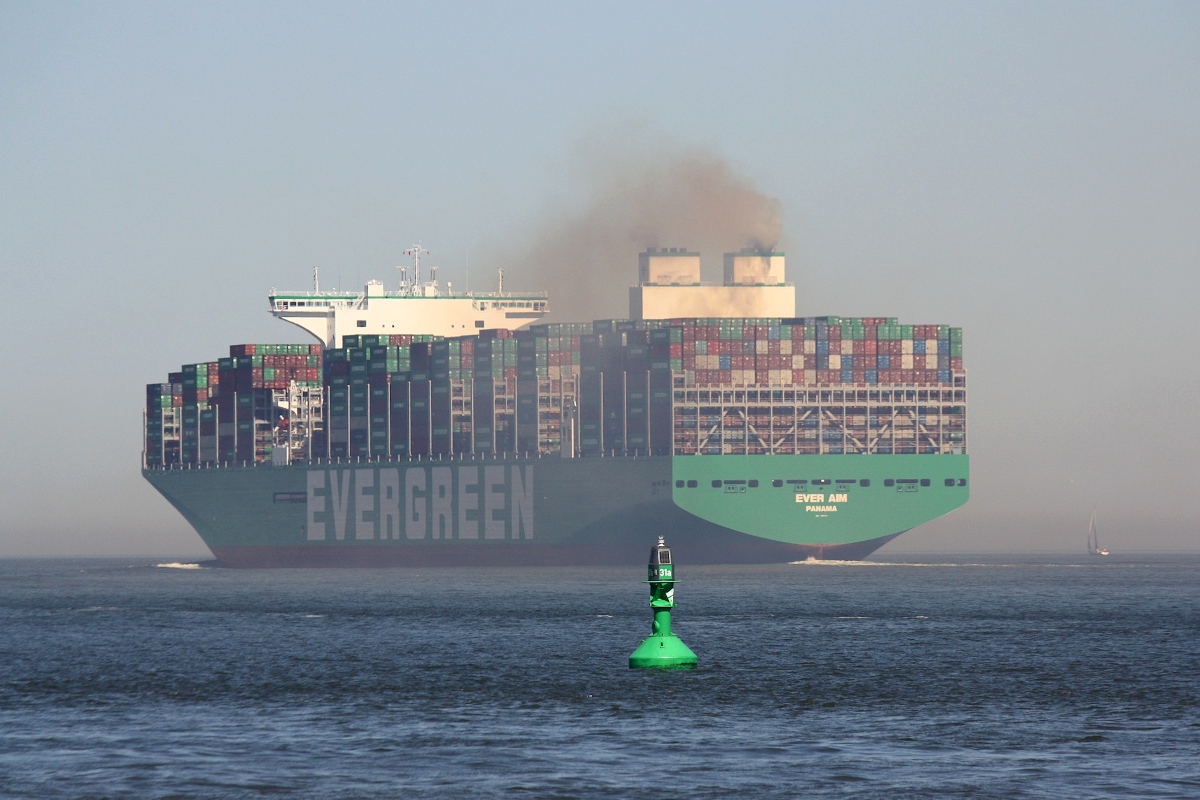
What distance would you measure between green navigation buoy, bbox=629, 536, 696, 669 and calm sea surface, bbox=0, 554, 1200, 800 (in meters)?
0.55

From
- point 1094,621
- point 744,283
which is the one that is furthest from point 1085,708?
point 744,283

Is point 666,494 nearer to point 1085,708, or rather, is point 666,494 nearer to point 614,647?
point 614,647

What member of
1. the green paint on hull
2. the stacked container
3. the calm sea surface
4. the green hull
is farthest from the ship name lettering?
the calm sea surface

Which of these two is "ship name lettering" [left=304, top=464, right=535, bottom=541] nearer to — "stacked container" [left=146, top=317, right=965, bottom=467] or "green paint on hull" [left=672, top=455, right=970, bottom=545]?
"stacked container" [left=146, top=317, right=965, bottom=467]

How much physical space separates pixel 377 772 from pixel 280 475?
78.4 metres

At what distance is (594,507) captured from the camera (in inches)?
3258

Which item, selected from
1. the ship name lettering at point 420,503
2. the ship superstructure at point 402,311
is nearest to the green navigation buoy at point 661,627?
the ship name lettering at point 420,503

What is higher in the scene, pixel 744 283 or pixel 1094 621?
pixel 744 283

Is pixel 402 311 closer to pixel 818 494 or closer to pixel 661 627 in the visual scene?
pixel 818 494

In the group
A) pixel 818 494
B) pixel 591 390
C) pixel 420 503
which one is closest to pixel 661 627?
pixel 818 494

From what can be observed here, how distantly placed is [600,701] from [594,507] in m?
53.3

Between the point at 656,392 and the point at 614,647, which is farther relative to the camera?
the point at 656,392

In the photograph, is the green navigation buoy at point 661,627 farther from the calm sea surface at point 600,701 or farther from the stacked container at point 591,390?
the stacked container at point 591,390

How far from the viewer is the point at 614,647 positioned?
40656 mm
